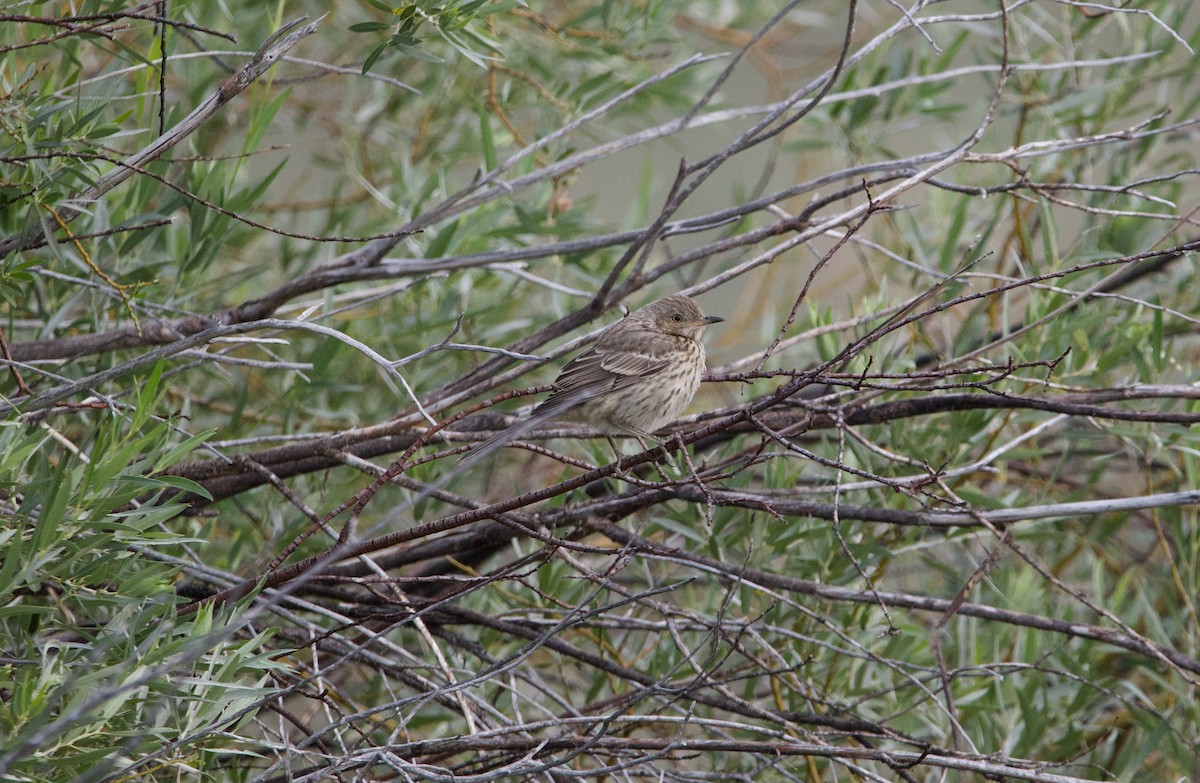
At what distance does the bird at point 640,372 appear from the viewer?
432cm

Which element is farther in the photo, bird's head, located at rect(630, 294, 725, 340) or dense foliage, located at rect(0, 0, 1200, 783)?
bird's head, located at rect(630, 294, 725, 340)

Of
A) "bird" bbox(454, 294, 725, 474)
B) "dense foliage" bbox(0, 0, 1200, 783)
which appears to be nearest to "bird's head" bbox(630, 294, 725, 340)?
"bird" bbox(454, 294, 725, 474)

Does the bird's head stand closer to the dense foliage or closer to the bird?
the bird

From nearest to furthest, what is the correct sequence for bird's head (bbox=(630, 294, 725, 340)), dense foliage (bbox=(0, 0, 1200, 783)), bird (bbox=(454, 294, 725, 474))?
dense foliage (bbox=(0, 0, 1200, 783)) < bird (bbox=(454, 294, 725, 474)) < bird's head (bbox=(630, 294, 725, 340))

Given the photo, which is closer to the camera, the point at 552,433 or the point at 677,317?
the point at 552,433

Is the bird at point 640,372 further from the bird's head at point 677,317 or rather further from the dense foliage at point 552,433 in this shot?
the dense foliage at point 552,433

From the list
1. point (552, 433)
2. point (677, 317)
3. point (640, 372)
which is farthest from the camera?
point (677, 317)

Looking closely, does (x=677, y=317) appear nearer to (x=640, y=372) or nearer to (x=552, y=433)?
(x=640, y=372)

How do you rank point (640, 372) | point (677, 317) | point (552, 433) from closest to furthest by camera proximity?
point (552, 433), point (640, 372), point (677, 317)

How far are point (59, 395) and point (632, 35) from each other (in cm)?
319

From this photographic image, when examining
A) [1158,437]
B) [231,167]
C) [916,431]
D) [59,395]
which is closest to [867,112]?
[916,431]

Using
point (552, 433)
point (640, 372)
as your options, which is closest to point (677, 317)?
point (640, 372)

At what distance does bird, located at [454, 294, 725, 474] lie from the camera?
4.32 m

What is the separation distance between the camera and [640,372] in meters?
4.46
